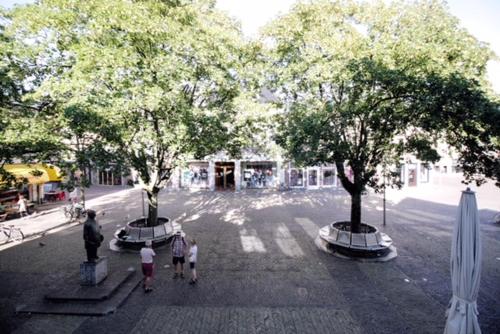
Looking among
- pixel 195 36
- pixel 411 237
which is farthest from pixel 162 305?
pixel 411 237

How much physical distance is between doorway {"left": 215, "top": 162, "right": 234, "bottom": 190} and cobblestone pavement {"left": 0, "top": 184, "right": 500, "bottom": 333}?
15.1m

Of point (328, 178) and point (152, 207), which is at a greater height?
A: point (328, 178)

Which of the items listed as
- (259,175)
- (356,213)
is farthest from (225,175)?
(356,213)

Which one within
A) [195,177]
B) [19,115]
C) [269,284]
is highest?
[19,115]

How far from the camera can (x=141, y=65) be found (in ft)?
32.3

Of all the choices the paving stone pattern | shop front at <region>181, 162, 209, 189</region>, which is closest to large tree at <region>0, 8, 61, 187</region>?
the paving stone pattern

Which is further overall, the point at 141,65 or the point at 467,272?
the point at 141,65

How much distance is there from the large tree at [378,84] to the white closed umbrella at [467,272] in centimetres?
280

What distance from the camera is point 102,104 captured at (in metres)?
8.91

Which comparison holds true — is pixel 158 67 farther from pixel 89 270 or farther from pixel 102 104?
pixel 89 270

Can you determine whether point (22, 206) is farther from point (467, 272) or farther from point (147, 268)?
point (467, 272)

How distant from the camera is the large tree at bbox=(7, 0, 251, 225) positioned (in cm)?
898

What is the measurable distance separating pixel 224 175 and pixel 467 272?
27313 millimetres

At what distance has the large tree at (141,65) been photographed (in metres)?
8.98
